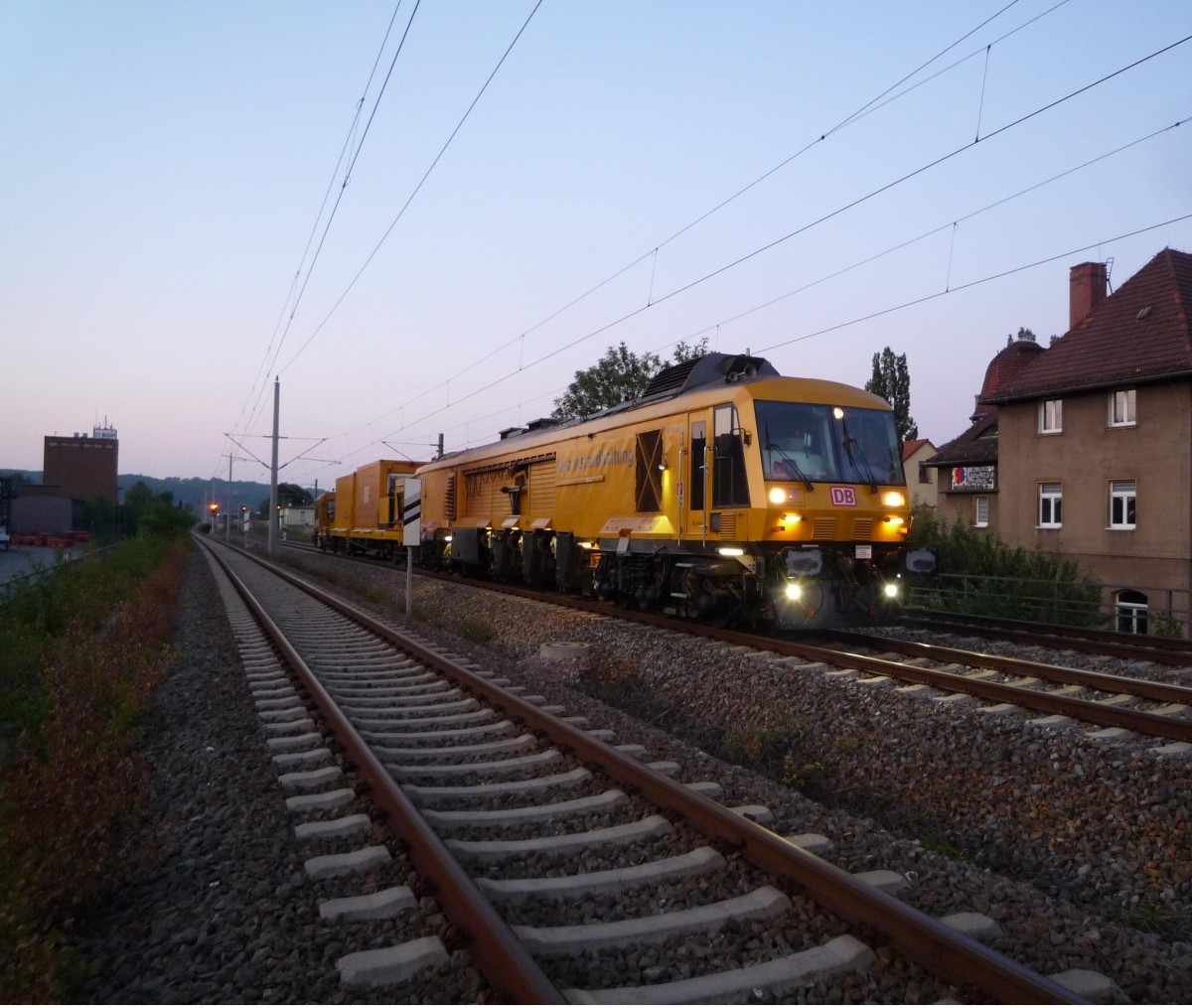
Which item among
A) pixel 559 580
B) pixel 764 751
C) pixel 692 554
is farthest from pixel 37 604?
pixel 764 751

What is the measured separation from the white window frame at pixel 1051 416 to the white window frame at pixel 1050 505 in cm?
164

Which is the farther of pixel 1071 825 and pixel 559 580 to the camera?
pixel 559 580

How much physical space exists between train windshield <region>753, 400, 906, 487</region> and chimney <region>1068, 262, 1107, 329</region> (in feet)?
77.7

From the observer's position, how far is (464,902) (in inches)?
139

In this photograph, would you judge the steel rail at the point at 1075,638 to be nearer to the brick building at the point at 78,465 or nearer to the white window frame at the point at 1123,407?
the white window frame at the point at 1123,407

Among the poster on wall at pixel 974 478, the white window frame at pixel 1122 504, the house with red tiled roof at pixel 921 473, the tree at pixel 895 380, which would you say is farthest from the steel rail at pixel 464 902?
the tree at pixel 895 380

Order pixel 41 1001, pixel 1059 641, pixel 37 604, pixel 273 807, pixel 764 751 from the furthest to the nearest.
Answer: pixel 37 604 < pixel 1059 641 < pixel 764 751 < pixel 273 807 < pixel 41 1001

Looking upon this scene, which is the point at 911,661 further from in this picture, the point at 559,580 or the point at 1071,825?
the point at 559,580

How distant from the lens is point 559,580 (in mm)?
15953

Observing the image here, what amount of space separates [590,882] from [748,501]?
6743mm

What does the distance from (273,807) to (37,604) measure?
39.7 feet

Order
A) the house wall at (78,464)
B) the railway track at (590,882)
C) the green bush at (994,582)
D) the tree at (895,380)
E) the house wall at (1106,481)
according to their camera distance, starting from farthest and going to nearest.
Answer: the house wall at (78,464) < the tree at (895,380) < the house wall at (1106,481) < the green bush at (994,582) < the railway track at (590,882)

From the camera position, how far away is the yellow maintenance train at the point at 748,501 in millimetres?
10305

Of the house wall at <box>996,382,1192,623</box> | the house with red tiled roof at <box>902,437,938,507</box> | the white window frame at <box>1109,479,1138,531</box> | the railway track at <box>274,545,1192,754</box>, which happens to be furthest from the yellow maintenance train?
the house with red tiled roof at <box>902,437,938,507</box>
